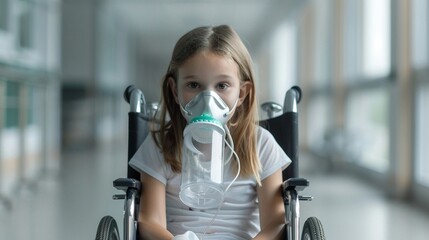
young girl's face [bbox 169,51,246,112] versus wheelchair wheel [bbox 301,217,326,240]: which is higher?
young girl's face [bbox 169,51,246,112]

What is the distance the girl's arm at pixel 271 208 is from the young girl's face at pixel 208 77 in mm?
234

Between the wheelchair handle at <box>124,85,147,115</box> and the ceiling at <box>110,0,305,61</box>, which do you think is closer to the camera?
the wheelchair handle at <box>124,85,147,115</box>

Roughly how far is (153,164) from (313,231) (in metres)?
0.41

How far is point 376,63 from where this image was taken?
5.69 metres

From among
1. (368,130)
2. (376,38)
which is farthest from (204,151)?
(368,130)

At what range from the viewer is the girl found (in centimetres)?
134

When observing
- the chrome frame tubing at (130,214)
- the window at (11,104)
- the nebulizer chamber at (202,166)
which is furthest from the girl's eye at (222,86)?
the window at (11,104)

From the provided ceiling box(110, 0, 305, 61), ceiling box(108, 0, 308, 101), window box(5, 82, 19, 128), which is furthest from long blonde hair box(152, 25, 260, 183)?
ceiling box(110, 0, 305, 61)

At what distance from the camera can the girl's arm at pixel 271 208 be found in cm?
141

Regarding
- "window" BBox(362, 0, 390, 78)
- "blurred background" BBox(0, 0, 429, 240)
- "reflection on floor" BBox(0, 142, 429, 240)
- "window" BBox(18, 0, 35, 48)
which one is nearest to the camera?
"reflection on floor" BBox(0, 142, 429, 240)

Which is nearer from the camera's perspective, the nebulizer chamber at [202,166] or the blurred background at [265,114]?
the nebulizer chamber at [202,166]

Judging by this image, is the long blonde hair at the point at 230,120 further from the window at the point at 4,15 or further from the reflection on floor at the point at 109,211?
the window at the point at 4,15

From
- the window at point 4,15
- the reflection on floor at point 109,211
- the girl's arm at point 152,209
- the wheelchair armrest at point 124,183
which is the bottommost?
the reflection on floor at point 109,211

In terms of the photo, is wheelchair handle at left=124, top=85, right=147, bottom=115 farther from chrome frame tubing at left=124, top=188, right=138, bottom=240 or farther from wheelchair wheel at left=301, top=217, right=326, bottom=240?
wheelchair wheel at left=301, top=217, right=326, bottom=240
